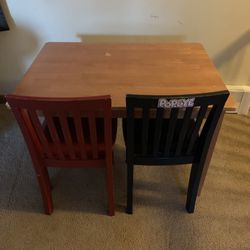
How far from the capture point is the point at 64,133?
1161mm

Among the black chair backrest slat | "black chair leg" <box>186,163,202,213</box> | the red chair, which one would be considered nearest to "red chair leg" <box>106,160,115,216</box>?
the red chair

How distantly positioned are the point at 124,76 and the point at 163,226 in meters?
0.87

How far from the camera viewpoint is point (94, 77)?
1.37 metres

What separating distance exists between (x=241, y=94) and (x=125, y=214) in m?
1.40

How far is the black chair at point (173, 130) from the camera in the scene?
100 centimetres

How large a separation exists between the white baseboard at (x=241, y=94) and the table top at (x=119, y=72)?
2.36 ft

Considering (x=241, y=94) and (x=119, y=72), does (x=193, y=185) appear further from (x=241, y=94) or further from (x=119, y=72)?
(x=241, y=94)

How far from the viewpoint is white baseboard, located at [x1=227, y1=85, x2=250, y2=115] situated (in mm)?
2168

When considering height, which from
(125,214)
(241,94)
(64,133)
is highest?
(64,133)

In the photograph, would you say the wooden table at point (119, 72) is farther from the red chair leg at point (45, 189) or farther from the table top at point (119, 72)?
the red chair leg at point (45, 189)

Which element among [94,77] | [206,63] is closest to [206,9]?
[206,63]

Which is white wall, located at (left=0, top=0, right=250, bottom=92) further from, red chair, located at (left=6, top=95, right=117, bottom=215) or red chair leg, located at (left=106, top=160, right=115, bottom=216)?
red chair leg, located at (left=106, top=160, right=115, bottom=216)

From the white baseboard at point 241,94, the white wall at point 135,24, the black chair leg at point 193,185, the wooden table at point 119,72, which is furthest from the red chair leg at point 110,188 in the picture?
the white baseboard at point 241,94

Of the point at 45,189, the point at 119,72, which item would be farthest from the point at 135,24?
the point at 45,189
